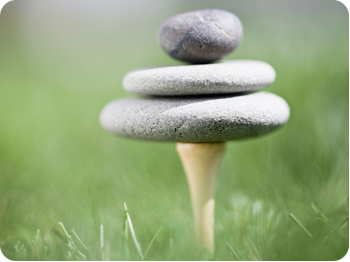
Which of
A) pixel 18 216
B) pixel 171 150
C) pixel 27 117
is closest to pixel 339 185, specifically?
pixel 171 150

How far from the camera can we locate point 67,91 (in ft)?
6.12

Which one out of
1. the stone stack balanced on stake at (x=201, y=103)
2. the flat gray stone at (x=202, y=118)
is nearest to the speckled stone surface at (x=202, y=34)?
the stone stack balanced on stake at (x=201, y=103)

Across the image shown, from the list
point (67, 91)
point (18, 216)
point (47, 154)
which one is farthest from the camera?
point (67, 91)

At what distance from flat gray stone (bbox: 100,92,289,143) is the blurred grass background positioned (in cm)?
24

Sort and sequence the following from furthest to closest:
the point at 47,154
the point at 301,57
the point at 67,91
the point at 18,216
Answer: the point at 67,91
the point at 47,154
the point at 301,57
the point at 18,216

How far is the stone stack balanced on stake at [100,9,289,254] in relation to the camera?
62 centimetres

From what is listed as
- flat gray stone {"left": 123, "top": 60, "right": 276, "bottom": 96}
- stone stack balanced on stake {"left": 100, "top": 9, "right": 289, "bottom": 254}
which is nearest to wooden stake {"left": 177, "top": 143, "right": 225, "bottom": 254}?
stone stack balanced on stake {"left": 100, "top": 9, "right": 289, "bottom": 254}

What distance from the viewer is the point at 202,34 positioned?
67 centimetres

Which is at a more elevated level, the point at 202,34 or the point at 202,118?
the point at 202,34

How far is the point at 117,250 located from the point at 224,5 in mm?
→ 1197

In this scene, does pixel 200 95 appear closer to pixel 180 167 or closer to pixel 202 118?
pixel 202 118

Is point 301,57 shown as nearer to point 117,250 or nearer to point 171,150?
point 171,150

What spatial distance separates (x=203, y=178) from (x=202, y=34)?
305mm

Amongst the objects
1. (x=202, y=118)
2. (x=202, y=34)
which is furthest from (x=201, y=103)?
(x=202, y=34)
